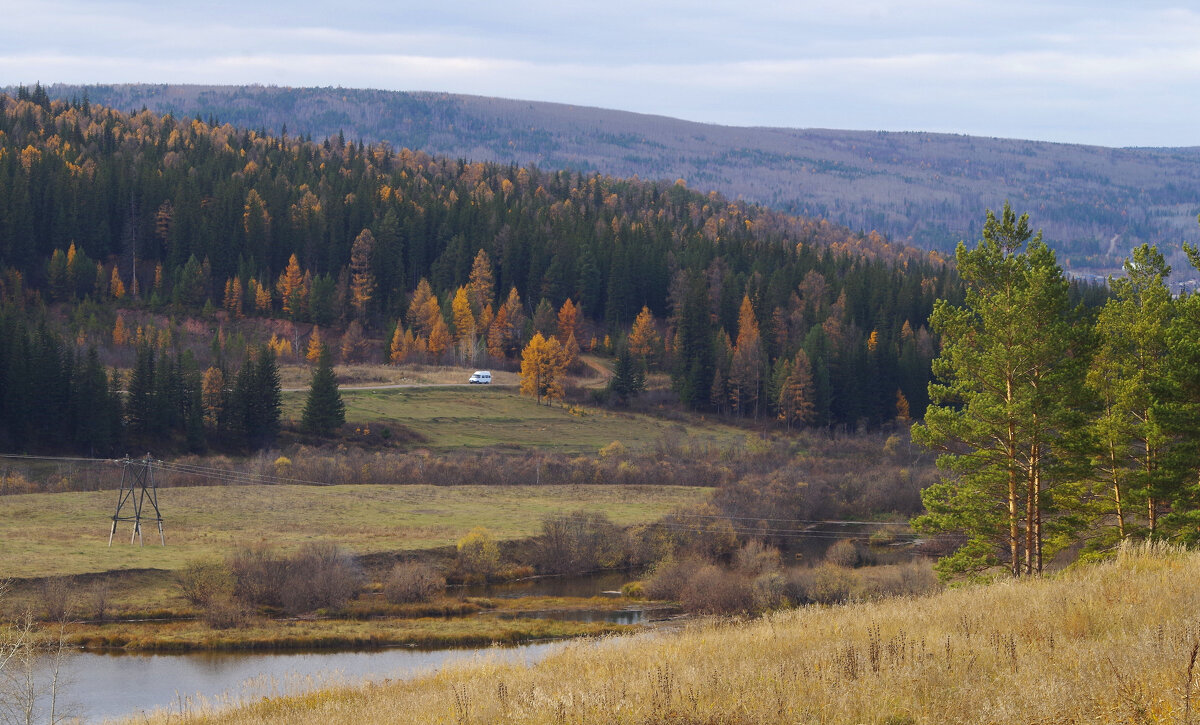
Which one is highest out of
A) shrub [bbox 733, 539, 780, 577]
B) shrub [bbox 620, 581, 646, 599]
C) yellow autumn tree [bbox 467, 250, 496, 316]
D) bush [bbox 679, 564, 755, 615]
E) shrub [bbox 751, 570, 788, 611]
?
yellow autumn tree [bbox 467, 250, 496, 316]

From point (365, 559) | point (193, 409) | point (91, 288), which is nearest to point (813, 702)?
point (365, 559)

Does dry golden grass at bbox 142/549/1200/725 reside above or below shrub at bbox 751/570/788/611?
above

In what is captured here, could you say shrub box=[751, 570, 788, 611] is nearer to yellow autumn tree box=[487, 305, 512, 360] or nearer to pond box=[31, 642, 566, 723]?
pond box=[31, 642, 566, 723]

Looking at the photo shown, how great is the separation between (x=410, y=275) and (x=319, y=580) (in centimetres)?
10050

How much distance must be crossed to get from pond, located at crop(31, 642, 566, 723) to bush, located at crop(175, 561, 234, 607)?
615 centimetres

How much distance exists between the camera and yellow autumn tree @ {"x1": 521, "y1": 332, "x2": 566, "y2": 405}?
104 metres

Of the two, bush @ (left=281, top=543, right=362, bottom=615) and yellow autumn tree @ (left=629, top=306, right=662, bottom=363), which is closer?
bush @ (left=281, top=543, right=362, bottom=615)

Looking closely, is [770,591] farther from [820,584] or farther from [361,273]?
[361,273]

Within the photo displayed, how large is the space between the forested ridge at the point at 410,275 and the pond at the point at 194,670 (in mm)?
63397

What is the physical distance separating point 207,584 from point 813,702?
4192 cm

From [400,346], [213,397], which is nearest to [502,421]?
[213,397]

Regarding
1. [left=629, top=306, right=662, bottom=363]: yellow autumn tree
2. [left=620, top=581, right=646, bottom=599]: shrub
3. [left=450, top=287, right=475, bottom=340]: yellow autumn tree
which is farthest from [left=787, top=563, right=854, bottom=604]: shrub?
[left=450, top=287, right=475, bottom=340]: yellow autumn tree

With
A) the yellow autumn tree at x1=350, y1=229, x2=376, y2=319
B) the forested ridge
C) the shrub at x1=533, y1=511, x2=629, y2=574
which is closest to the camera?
the shrub at x1=533, y1=511, x2=629, y2=574

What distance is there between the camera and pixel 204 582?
47781 millimetres
